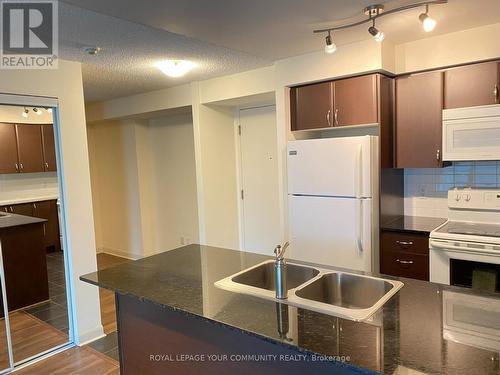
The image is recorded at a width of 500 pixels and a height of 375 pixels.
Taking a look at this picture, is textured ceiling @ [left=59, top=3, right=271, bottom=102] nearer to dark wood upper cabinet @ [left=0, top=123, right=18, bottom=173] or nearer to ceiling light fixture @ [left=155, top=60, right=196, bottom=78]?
ceiling light fixture @ [left=155, top=60, right=196, bottom=78]

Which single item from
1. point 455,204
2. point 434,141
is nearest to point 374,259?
point 455,204

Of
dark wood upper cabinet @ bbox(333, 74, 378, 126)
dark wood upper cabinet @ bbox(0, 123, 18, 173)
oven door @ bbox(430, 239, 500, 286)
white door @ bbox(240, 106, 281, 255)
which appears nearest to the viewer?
oven door @ bbox(430, 239, 500, 286)

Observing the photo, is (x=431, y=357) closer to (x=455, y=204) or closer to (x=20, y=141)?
(x=455, y=204)

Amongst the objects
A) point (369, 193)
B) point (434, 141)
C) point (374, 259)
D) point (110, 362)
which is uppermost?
point (434, 141)

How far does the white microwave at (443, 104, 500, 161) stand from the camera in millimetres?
2621

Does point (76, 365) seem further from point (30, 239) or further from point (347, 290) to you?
point (347, 290)

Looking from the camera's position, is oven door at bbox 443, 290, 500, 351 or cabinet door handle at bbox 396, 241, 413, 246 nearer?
oven door at bbox 443, 290, 500, 351

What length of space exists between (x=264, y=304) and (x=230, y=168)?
3187mm

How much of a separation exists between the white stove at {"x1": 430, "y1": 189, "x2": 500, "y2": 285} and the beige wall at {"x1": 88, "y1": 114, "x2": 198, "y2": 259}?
321 cm

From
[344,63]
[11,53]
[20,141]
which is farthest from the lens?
[344,63]

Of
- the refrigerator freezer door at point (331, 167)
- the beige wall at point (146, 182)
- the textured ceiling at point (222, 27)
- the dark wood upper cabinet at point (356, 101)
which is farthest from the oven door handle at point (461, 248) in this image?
the beige wall at point (146, 182)

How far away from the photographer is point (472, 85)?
109 inches

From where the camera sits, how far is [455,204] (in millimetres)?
2949

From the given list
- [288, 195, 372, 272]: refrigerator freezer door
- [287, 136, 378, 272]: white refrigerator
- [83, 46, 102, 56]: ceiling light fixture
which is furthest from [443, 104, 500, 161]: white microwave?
[83, 46, 102, 56]: ceiling light fixture
